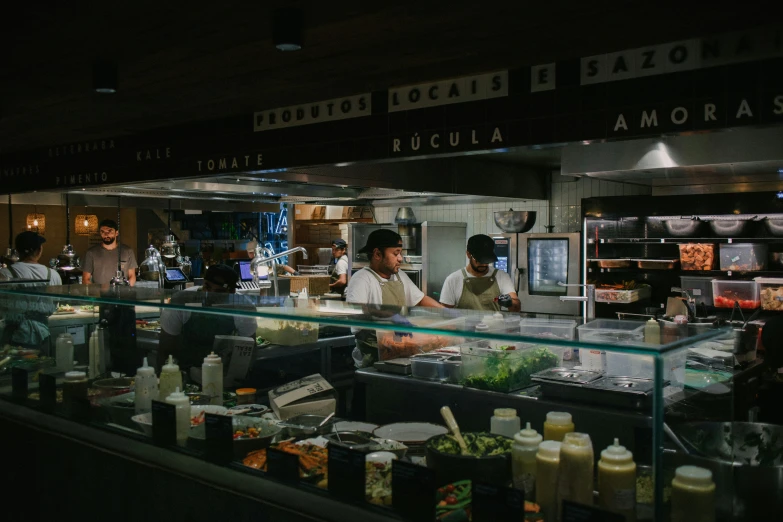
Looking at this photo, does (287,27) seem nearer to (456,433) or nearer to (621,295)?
(456,433)

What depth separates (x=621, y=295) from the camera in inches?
275

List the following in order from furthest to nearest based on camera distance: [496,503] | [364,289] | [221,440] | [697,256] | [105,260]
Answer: [105,260] < [697,256] < [364,289] < [221,440] < [496,503]

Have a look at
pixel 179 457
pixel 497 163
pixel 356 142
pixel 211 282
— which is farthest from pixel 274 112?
pixel 497 163

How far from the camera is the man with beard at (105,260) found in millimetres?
7441

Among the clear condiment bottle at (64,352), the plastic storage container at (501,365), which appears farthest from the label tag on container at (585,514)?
the clear condiment bottle at (64,352)

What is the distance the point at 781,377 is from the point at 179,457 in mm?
4164

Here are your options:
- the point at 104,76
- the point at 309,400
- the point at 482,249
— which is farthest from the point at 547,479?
the point at 482,249

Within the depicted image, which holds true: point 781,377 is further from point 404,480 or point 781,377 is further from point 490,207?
point 490,207

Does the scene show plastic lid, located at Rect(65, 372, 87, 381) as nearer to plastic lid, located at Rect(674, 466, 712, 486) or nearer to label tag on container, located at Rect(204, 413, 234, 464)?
label tag on container, located at Rect(204, 413, 234, 464)

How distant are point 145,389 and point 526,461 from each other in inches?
76.3

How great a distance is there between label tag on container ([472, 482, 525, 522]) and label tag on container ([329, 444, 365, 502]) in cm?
42

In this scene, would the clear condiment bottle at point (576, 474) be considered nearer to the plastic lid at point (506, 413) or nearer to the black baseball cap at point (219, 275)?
the plastic lid at point (506, 413)

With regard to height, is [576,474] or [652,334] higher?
[652,334]

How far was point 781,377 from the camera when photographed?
4.80 m
